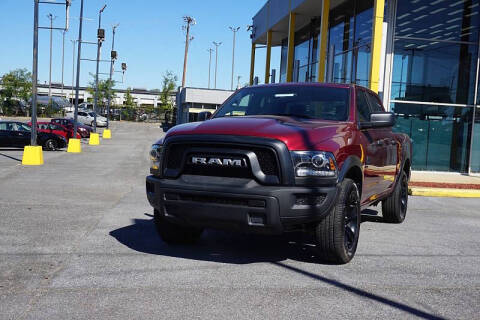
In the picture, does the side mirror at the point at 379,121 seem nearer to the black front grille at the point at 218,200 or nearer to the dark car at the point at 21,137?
the black front grille at the point at 218,200

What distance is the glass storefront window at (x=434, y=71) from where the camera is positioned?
1672cm

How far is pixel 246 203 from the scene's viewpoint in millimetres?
4773

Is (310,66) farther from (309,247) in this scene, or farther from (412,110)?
(309,247)

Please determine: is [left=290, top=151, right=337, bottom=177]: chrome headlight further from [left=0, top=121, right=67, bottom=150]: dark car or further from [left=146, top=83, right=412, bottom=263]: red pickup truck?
[left=0, top=121, right=67, bottom=150]: dark car

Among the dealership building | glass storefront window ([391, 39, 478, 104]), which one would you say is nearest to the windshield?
the dealership building

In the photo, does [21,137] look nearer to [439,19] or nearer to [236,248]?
[439,19]

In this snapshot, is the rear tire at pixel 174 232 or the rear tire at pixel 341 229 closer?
the rear tire at pixel 341 229

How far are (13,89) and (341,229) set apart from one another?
68.7 metres

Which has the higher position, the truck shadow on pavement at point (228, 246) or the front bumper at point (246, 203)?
the front bumper at point (246, 203)

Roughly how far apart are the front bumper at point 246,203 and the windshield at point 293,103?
1436 mm

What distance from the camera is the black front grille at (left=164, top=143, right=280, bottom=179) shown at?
4.80 metres

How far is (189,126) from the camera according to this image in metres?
5.41

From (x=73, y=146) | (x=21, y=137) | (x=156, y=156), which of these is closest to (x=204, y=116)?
(x=156, y=156)

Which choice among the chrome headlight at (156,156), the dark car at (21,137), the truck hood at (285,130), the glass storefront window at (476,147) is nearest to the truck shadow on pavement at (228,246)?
the chrome headlight at (156,156)
